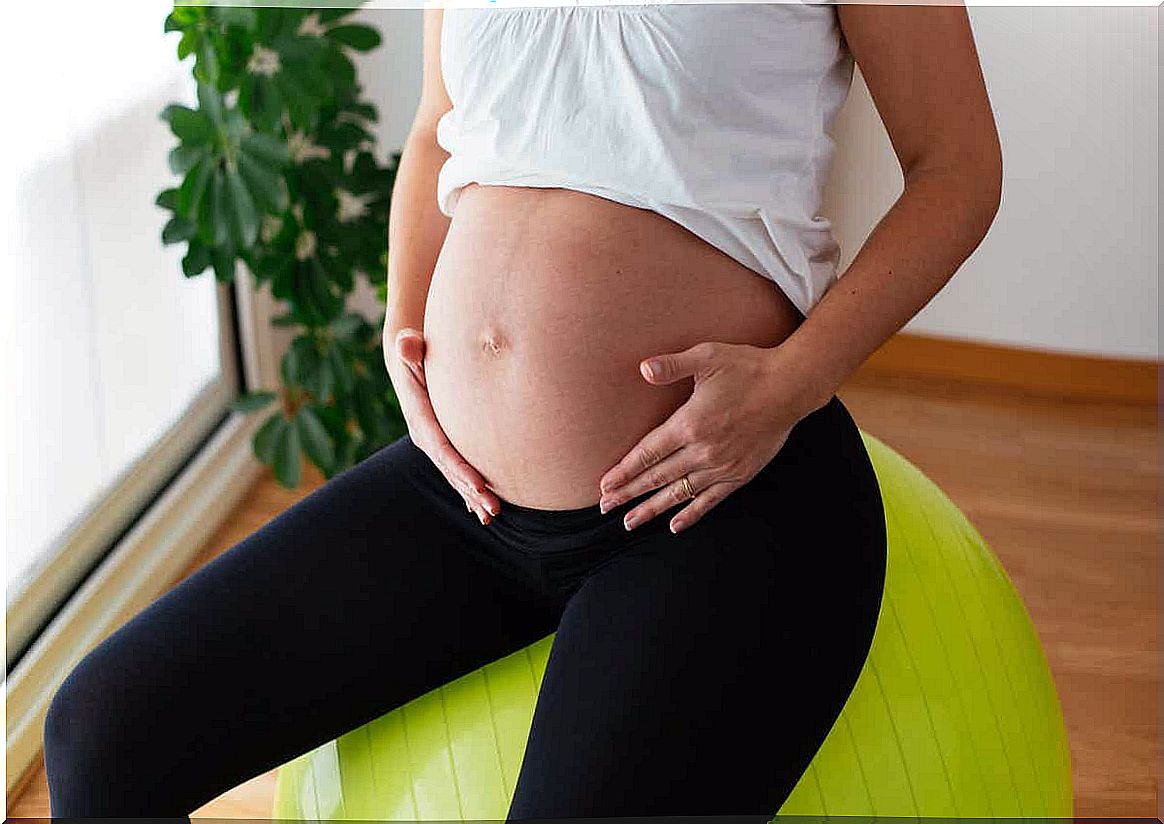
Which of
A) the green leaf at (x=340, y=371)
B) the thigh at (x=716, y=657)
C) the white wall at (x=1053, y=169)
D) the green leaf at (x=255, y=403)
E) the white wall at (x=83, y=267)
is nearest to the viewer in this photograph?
the thigh at (x=716, y=657)

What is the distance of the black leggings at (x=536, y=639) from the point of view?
89 centimetres

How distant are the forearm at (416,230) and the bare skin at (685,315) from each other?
171 millimetres

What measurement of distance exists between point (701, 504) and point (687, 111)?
0.28 metres

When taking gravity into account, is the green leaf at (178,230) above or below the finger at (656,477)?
below

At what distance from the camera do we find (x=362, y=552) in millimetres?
1040

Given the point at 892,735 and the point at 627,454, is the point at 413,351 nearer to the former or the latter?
the point at 627,454

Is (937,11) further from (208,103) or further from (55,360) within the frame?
(55,360)

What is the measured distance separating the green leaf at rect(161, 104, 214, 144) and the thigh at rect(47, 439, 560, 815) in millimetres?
870

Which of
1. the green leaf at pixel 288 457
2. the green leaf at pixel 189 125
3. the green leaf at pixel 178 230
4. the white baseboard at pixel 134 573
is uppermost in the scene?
the green leaf at pixel 189 125

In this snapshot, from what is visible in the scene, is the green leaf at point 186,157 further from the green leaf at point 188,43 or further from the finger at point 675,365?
the finger at point 675,365

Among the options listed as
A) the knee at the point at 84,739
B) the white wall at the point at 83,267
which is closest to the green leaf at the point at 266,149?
the white wall at the point at 83,267

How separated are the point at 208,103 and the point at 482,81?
0.91 meters

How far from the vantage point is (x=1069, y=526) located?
2.35m

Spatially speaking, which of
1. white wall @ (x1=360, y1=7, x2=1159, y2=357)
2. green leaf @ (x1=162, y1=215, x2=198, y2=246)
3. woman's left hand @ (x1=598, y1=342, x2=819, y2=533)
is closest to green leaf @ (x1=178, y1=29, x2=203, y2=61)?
green leaf @ (x1=162, y1=215, x2=198, y2=246)
